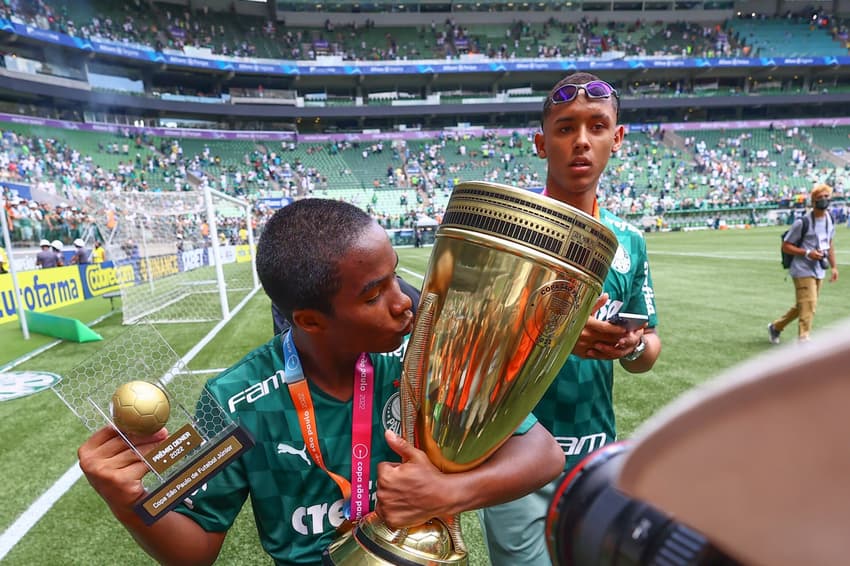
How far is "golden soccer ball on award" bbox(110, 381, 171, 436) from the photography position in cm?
90

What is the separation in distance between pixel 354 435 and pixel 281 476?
210mm

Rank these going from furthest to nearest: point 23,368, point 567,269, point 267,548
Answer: point 23,368, point 267,548, point 567,269

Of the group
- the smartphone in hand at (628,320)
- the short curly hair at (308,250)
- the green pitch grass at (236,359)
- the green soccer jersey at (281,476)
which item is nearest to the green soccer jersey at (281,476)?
the green soccer jersey at (281,476)

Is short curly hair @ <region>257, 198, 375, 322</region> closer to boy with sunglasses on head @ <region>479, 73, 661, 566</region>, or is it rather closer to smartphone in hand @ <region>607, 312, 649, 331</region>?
smartphone in hand @ <region>607, 312, 649, 331</region>

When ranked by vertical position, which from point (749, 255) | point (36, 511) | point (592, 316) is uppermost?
point (592, 316)

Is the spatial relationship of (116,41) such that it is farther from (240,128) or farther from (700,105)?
(700,105)

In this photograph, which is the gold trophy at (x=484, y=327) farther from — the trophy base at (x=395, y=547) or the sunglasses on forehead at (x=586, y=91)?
the sunglasses on forehead at (x=586, y=91)

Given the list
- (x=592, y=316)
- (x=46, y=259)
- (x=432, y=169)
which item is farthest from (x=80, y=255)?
(x=432, y=169)

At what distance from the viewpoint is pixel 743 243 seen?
58.6 ft

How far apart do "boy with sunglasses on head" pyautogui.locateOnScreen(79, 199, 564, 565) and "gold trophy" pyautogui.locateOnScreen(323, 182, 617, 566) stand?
155 mm

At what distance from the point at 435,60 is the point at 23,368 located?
3967cm

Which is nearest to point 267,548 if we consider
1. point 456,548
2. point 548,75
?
point 456,548

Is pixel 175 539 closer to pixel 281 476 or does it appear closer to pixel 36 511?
pixel 281 476

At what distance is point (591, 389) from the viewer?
1.66 m
